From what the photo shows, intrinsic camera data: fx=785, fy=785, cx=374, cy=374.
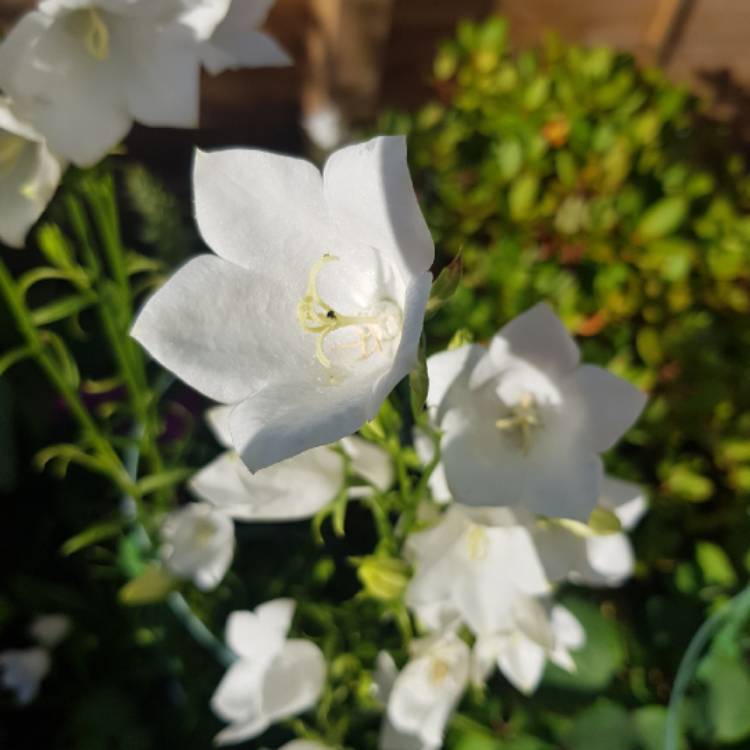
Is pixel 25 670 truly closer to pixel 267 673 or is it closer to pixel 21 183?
pixel 267 673

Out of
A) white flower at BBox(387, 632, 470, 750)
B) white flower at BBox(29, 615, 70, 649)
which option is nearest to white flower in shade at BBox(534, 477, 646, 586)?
→ white flower at BBox(387, 632, 470, 750)

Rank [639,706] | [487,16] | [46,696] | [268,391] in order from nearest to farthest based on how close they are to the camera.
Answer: [268,391] < [639,706] < [46,696] < [487,16]

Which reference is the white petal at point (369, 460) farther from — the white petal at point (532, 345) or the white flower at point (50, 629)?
the white flower at point (50, 629)

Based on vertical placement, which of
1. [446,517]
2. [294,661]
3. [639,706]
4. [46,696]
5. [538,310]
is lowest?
[46,696]

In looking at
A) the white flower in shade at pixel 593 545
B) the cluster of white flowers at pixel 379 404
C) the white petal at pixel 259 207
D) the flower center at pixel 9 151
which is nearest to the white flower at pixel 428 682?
the cluster of white flowers at pixel 379 404

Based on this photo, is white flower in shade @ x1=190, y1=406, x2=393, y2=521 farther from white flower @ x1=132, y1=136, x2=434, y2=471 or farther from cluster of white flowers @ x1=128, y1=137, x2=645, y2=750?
white flower @ x1=132, y1=136, x2=434, y2=471

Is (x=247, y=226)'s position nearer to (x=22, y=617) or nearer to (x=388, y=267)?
(x=388, y=267)

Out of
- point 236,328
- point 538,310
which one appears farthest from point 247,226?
point 538,310
